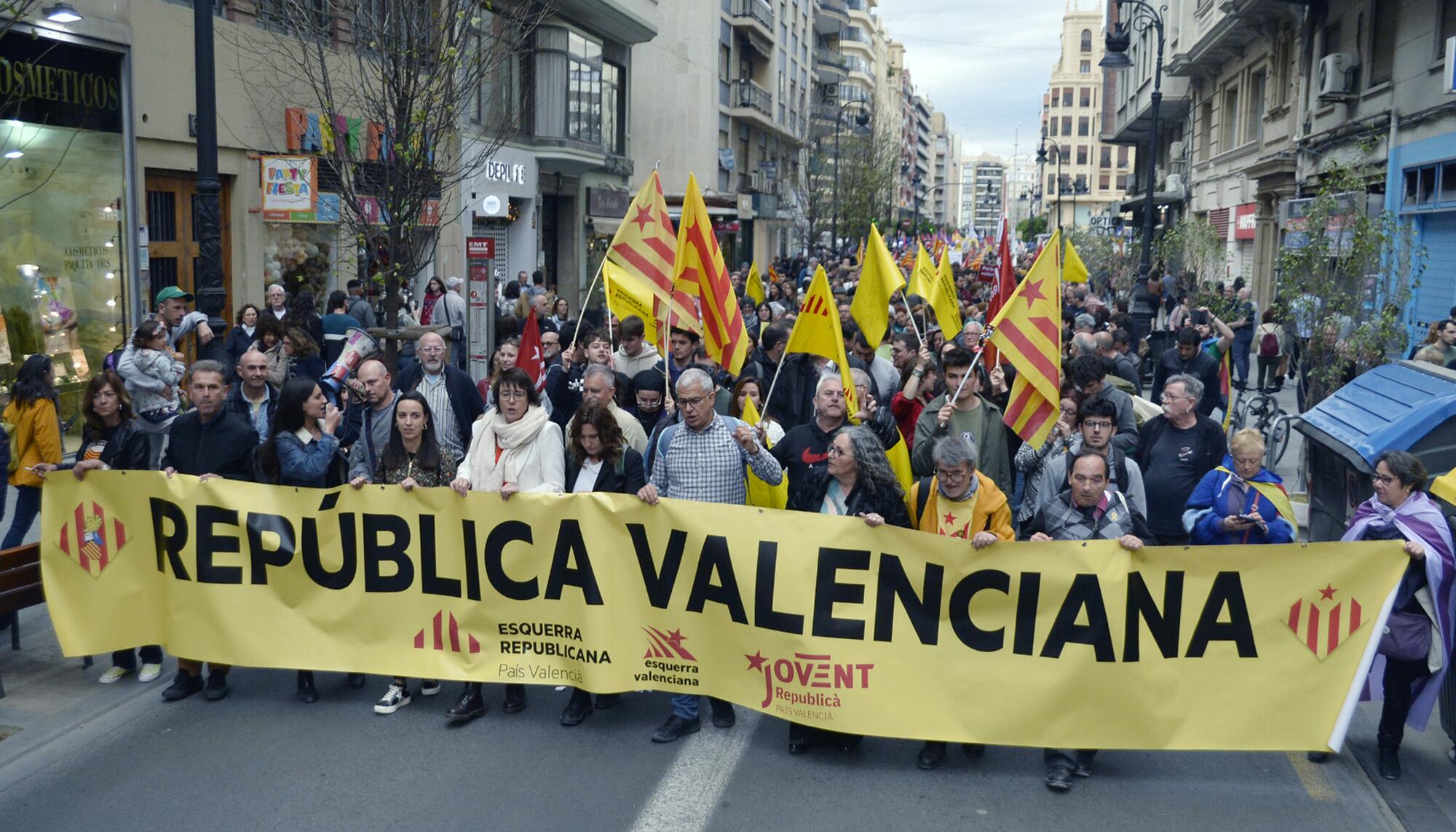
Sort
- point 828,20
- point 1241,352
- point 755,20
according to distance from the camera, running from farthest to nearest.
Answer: point 828,20 → point 755,20 → point 1241,352

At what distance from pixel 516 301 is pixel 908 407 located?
12.7m

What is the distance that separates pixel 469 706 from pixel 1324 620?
4069 mm

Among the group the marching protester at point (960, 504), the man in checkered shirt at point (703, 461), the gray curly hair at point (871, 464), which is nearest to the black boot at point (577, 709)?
the man in checkered shirt at point (703, 461)

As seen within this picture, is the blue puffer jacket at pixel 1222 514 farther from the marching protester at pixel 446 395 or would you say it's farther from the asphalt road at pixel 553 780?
the marching protester at pixel 446 395

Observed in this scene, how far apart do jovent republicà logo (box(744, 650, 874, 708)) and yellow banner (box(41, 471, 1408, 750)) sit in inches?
0.4

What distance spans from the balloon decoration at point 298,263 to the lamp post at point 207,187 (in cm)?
654

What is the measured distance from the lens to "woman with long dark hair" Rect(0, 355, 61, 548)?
27.0 ft

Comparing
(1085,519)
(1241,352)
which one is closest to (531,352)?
(1085,519)

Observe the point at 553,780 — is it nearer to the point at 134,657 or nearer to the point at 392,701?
the point at 392,701

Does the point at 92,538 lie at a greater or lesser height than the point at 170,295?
lesser

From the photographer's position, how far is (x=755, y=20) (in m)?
51.8

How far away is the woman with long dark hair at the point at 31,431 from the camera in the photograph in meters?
8.22

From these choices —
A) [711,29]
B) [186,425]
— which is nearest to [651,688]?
[186,425]

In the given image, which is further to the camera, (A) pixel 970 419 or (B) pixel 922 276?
(B) pixel 922 276
